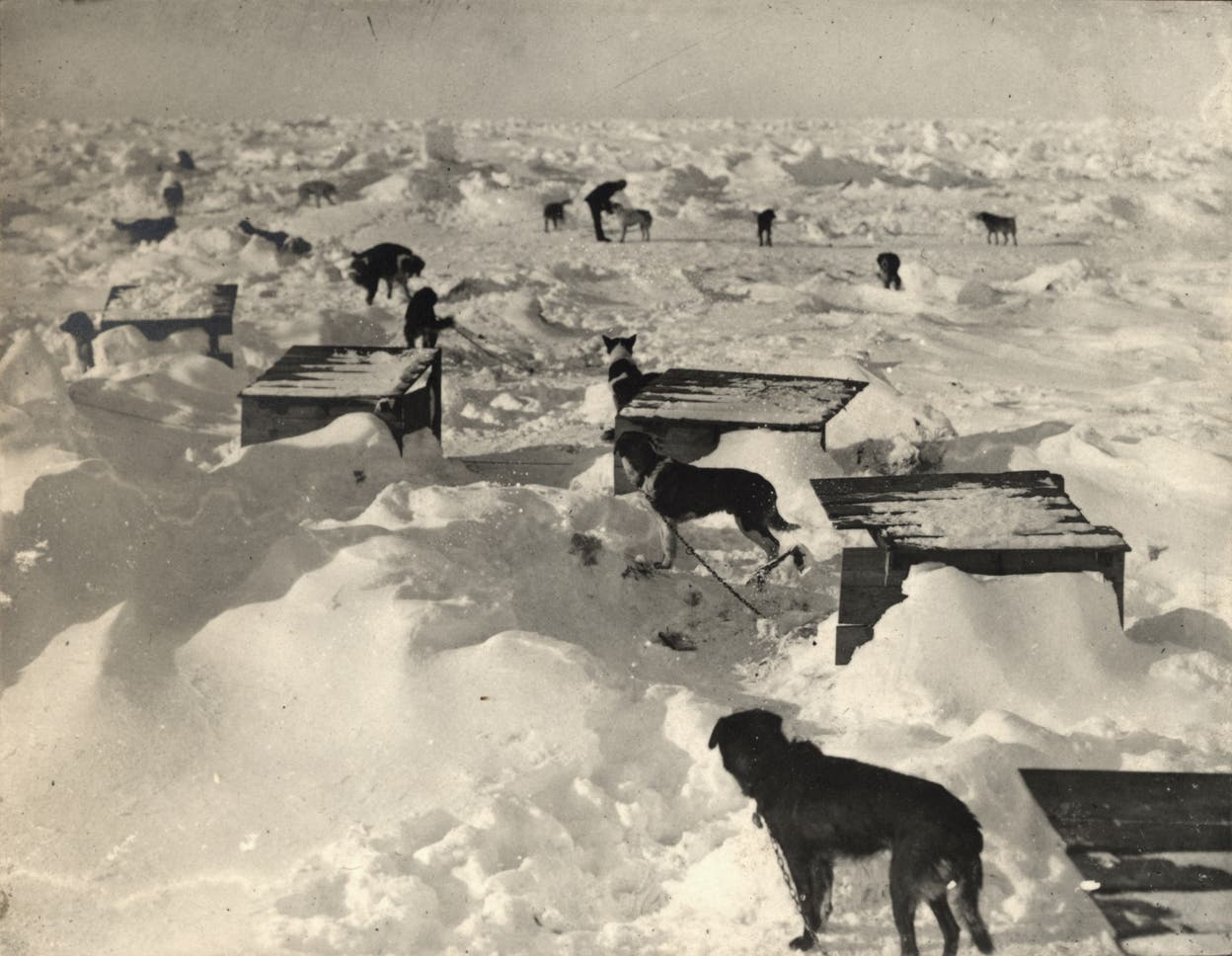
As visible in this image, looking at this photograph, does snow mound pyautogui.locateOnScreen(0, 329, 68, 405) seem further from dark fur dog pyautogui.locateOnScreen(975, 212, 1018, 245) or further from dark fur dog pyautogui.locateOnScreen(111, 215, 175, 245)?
dark fur dog pyautogui.locateOnScreen(975, 212, 1018, 245)

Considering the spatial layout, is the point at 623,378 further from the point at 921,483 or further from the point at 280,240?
the point at 280,240

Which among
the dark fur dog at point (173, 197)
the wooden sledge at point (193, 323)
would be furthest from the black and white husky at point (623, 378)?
the dark fur dog at point (173, 197)

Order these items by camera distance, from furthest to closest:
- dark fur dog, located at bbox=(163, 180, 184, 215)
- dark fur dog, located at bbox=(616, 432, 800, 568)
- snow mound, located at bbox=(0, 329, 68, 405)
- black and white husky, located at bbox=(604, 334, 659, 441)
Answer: dark fur dog, located at bbox=(163, 180, 184, 215)
black and white husky, located at bbox=(604, 334, 659, 441)
snow mound, located at bbox=(0, 329, 68, 405)
dark fur dog, located at bbox=(616, 432, 800, 568)

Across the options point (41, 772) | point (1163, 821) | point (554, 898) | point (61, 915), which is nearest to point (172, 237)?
point (41, 772)

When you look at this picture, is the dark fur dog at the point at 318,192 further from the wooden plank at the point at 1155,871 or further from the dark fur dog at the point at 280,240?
the wooden plank at the point at 1155,871

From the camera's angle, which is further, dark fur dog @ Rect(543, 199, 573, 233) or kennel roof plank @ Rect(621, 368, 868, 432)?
dark fur dog @ Rect(543, 199, 573, 233)

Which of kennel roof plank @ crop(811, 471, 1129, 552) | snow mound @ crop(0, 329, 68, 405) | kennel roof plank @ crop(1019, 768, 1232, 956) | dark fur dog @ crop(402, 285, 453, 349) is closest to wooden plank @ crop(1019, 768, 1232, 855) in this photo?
kennel roof plank @ crop(1019, 768, 1232, 956)

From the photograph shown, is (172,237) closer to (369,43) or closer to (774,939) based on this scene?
(369,43)

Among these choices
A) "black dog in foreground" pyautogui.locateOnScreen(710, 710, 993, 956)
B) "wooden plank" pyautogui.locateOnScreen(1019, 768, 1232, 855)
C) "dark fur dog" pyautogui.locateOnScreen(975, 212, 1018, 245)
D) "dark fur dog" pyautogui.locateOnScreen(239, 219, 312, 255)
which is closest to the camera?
"black dog in foreground" pyautogui.locateOnScreen(710, 710, 993, 956)
